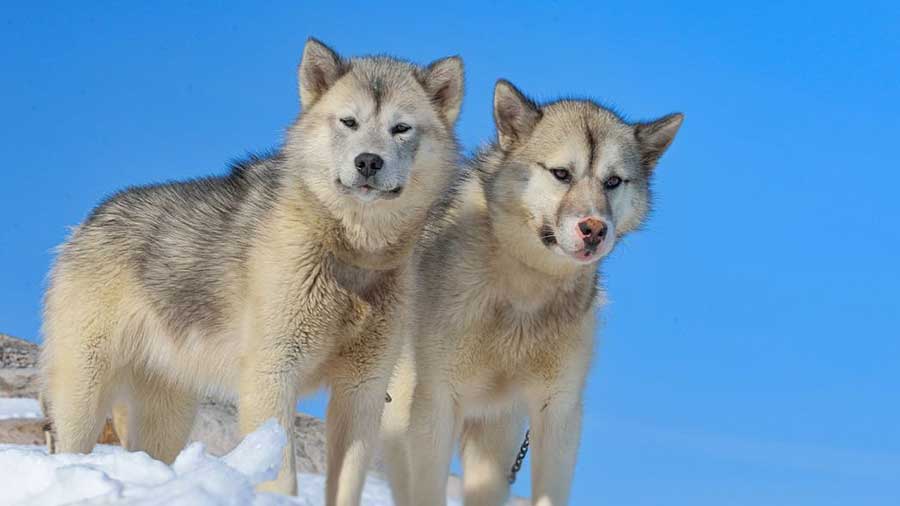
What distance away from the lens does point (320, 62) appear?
6797 millimetres

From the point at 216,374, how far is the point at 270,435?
7.32 ft

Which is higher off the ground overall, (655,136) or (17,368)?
(655,136)

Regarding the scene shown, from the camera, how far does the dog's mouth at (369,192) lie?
6262 millimetres

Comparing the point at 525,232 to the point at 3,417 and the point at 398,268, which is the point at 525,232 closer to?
the point at 398,268

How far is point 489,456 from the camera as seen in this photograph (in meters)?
7.95

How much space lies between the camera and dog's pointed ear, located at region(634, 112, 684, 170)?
7.34 meters

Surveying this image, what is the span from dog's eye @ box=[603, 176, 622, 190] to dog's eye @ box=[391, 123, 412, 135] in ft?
4.19

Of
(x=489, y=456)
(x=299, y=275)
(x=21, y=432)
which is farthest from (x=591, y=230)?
(x=21, y=432)

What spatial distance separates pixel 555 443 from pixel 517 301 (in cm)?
92

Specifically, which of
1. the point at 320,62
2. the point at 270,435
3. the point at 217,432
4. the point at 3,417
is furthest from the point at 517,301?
the point at 3,417

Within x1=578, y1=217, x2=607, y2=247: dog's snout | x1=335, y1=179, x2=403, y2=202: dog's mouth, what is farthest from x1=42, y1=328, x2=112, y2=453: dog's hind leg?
x1=578, y1=217, x2=607, y2=247: dog's snout

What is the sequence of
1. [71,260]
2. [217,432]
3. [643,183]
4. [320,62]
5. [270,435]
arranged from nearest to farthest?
[270,435]
[320,62]
[643,183]
[71,260]
[217,432]

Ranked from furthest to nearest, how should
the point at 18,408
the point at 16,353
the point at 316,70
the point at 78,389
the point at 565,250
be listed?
the point at 16,353
the point at 18,408
the point at 78,389
the point at 316,70
the point at 565,250

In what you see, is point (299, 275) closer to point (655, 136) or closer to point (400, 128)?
point (400, 128)
